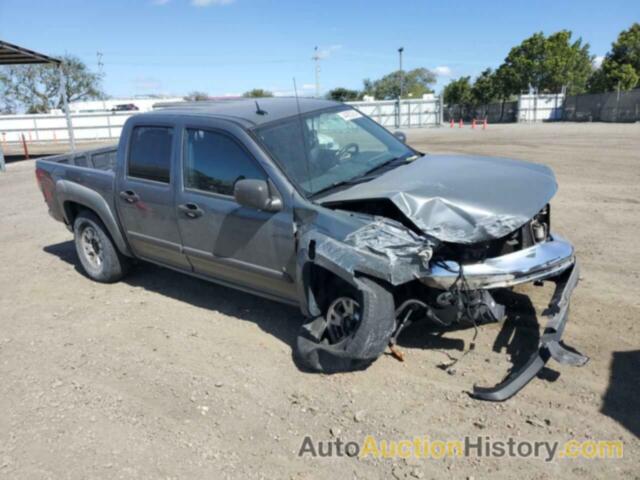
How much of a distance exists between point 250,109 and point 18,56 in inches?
742

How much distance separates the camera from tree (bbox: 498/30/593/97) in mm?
52406

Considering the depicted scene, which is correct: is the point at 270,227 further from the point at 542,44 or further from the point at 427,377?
the point at 542,44

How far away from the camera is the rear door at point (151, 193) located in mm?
4684

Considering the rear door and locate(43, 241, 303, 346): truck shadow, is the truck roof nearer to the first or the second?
the rear door

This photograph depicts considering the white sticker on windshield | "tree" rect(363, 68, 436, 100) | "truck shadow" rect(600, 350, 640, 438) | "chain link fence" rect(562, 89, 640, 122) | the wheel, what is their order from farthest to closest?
"tree" rect(363, 68, 436, 100), "chain link fence" rect(562, 89, 640, 122), the wheel, the white sticker on windshield, "truck shadow" rect(600, 350, 640, 438)

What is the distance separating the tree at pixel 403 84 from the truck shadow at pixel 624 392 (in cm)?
8050

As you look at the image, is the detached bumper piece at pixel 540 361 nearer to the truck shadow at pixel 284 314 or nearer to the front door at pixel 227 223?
the truck shadow at pixel 284 314

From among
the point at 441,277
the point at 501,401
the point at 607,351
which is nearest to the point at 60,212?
the point at 441,277

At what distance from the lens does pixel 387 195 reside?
3.55 meters

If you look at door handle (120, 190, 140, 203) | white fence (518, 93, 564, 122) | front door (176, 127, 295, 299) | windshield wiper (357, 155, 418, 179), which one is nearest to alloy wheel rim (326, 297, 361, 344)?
front door (176, 127, 295, 299)

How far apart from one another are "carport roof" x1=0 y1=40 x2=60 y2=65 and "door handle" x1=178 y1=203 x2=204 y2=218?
1662 centimetres

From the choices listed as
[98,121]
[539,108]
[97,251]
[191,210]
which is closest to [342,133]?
[191,210]

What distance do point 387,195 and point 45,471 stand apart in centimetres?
268

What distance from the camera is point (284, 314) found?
4.81 metres
